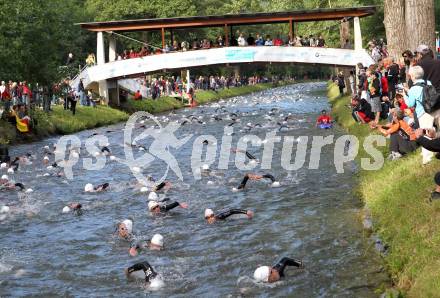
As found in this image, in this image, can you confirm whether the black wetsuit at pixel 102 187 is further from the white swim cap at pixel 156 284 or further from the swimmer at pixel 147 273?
the white swim cap at pixel 156 284

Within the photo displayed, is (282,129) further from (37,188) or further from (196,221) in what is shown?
(196,221)

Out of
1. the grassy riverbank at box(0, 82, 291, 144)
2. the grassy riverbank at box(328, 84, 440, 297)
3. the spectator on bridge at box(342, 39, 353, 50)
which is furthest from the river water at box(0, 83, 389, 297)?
the spectator on bridge at box(342, 39, 353, 50)

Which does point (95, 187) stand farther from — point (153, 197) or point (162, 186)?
point (153, 197)

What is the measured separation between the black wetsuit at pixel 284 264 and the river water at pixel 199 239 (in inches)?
4.8

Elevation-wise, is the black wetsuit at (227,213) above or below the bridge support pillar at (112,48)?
below

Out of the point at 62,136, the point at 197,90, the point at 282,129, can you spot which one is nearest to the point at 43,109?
the point at 62,136

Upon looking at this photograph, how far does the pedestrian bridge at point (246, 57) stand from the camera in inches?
1836

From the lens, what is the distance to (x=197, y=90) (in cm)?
7331

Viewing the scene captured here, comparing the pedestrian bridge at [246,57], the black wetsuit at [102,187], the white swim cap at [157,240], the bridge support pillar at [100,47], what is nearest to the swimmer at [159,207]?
the white swim cap at [157,240]

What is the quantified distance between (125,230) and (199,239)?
1.69 meters

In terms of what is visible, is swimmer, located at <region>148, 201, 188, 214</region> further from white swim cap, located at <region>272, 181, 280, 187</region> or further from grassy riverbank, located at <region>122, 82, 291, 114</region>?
grassy riverbank, located at <region>122, 82, 291, 114</region>

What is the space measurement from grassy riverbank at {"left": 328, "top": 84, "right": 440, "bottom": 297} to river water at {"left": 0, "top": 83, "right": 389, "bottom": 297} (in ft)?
1.43

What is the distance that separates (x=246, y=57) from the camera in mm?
46969

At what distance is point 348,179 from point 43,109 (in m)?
24.8
